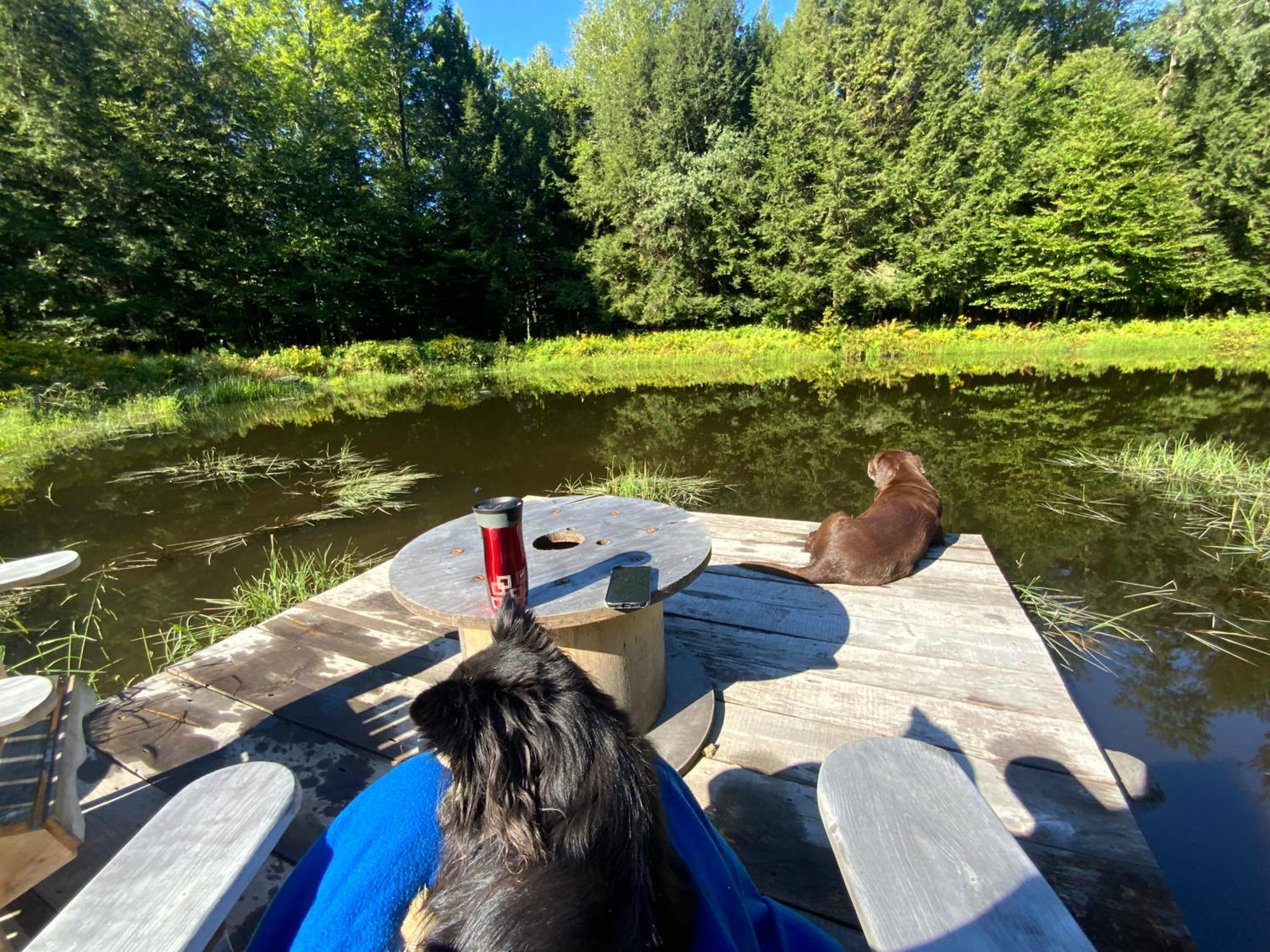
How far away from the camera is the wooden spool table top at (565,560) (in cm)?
160

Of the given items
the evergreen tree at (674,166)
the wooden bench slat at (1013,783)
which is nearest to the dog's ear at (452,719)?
the wooden bench slat at (1013,783)

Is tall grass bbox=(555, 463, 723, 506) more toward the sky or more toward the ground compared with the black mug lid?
more toward the ground

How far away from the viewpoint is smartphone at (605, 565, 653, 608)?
5.08 ft

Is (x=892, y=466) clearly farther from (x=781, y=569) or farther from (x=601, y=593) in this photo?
(x=601, y=593)

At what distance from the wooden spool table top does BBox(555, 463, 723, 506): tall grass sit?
2775 millimetres

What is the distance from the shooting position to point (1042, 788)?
5.62 feet

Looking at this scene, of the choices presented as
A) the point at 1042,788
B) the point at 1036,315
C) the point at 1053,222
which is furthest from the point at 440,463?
the point at 1036,315

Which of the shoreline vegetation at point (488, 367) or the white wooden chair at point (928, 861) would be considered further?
the shoreline vegetation at point (488, 367)

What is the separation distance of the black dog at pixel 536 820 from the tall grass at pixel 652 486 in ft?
14.5

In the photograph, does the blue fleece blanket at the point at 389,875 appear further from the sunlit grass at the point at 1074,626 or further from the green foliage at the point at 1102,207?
the green foliage at the point at 1102,207

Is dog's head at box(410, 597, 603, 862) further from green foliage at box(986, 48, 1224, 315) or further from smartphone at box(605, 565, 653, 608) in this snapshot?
green foliage at box(986, 48, 1224, 315)

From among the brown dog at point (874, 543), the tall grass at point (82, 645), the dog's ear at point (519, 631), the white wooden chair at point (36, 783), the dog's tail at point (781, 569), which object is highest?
the dog's ear at point (519, 631)

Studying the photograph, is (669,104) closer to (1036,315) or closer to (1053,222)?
(1053,222)

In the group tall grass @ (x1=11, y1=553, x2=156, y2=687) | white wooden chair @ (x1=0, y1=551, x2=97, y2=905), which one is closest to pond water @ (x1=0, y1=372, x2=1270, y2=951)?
tall grass @ (x1=11, y1=553, x2=156, y2=687)
